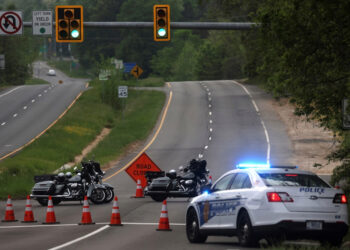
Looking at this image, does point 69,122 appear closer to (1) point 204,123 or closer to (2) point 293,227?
(1) point 204,123

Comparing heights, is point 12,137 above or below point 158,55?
below

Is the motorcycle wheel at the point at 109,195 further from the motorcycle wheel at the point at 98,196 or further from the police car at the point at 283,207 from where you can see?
the police car at the point at 283,207

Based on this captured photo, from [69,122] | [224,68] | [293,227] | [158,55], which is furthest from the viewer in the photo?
[158,55]

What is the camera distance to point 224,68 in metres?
142

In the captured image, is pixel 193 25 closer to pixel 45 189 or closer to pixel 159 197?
pixel 159 197

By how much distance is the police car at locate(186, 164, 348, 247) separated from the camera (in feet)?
47.8

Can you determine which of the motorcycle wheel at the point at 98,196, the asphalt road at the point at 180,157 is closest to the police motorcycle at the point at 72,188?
the motorcycle wheel at the point at 98,196

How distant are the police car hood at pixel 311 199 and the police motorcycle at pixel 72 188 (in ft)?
44.4

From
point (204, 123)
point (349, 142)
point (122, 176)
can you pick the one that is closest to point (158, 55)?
point (204, 123)

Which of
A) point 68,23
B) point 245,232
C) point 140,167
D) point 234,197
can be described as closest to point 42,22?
point 68,23

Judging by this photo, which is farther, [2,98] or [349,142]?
[2,98]

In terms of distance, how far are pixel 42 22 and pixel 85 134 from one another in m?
29.7

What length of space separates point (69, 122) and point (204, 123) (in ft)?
32.5

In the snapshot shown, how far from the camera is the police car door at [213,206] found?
16.4m
